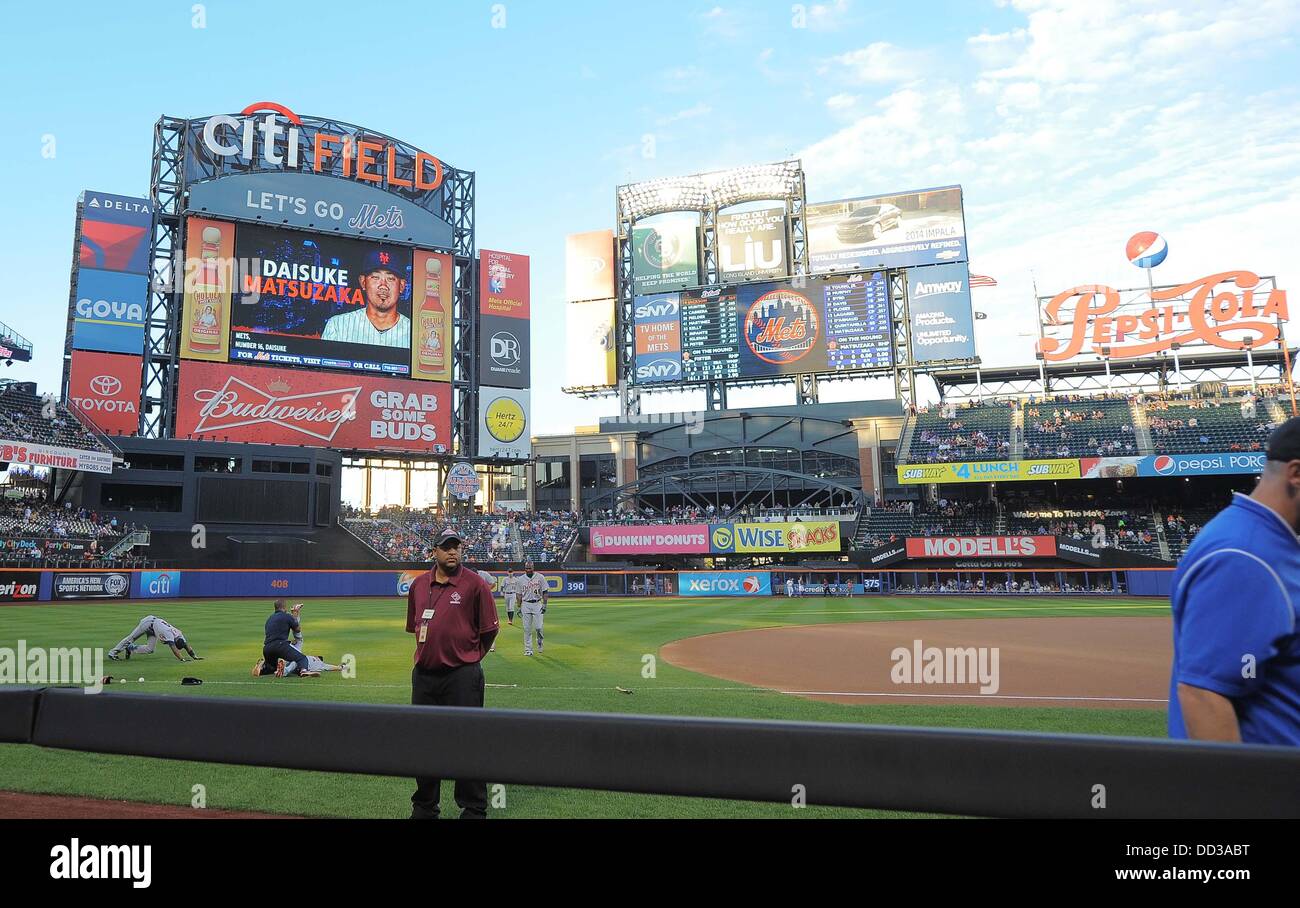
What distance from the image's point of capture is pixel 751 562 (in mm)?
47375

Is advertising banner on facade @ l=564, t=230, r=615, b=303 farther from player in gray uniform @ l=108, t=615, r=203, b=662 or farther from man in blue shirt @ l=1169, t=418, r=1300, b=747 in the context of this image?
man in blue shirt @ l=1169, t=418, r=1300, b=747

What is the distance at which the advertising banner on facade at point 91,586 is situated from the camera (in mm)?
31547

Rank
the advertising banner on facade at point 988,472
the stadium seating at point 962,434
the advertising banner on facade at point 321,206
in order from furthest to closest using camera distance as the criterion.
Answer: the advertising banner on facade at point 321,206 < the stadium seating at point 962,434 < the advertising banner on facade at point 988,472

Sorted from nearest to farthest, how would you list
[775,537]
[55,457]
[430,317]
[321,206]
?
[55,457], [775,537], [321,206], [430,317]

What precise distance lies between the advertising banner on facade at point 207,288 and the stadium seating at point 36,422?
6676 mm

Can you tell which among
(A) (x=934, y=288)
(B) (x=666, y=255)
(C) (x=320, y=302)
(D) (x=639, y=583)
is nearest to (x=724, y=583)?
(D) (x=639, y=583)

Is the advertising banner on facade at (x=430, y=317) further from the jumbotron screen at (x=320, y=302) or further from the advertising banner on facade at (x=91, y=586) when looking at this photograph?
the advertising banner on facade at (x=91, y=586)

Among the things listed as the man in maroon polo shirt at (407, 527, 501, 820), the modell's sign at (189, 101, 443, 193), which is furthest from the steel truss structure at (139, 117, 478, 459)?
the man in maroon polo shirt at (407, 527, 501, 820)

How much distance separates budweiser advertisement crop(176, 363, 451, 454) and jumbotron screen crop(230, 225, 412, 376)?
41.2 inches

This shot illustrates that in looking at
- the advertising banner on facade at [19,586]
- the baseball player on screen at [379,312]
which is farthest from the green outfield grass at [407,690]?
the baseball player on screen at [379,312]

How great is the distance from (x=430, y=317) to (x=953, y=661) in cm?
4490

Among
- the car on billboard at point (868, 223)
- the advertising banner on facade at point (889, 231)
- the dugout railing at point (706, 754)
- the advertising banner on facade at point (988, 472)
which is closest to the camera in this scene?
the dugout railing at point (706, 754)

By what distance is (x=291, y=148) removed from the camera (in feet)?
165

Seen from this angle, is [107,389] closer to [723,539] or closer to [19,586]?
[19,586]
